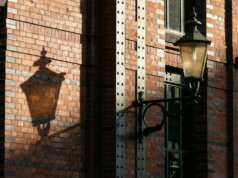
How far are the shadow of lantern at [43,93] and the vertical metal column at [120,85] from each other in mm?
891

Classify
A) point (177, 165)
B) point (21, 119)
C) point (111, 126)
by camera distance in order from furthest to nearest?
point (177, 165) → point (111, 126) → point (21, 119)

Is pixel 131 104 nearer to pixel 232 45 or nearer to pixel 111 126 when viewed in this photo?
pixel 111 126

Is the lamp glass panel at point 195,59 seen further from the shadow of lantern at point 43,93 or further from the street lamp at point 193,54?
the shadow of lantern at point 43,93

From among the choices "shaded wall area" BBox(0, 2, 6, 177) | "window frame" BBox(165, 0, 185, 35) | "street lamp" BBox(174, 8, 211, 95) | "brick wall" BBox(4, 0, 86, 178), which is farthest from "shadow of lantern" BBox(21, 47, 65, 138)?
"window frame" BBox(165, 0, 185, 35)

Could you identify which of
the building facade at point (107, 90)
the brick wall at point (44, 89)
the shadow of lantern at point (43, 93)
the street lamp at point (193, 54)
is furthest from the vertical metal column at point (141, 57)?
the shadow of lantern at point (43, 93)

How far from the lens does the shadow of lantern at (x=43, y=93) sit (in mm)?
13859

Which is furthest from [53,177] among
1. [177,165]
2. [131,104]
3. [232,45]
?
[232,45]

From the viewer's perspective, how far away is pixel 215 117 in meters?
16.2

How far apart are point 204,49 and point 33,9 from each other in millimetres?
2237

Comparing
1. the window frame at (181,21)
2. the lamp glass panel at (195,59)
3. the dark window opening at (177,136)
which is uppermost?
the window frame at (181,21)

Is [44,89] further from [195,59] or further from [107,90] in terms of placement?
[195,59]

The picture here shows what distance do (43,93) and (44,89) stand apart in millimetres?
57

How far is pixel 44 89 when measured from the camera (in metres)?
14.0

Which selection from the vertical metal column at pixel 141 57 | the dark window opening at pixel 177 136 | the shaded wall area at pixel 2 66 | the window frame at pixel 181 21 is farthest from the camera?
the window frame at pixel 181 21
